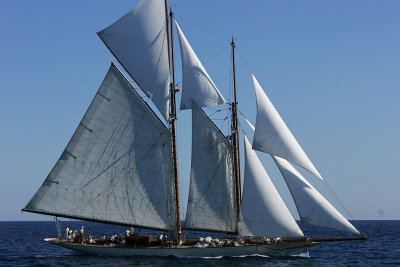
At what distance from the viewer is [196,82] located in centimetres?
4519

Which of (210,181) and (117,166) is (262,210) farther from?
(117,166)

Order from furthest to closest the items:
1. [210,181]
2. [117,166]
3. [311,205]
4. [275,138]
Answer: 1. [210,181]
2. [117,166]
3. [275,138]
4. [311,205]

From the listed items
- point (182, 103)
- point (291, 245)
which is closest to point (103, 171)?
point (182, 103)

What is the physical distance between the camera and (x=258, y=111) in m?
43.0

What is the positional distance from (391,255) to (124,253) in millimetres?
29002

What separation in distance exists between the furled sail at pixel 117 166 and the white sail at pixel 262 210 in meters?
6.56

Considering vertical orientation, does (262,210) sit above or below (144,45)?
below

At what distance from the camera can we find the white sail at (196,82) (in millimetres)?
45062

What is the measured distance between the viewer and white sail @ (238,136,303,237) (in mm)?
42000

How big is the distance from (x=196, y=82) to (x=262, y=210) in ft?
40.3

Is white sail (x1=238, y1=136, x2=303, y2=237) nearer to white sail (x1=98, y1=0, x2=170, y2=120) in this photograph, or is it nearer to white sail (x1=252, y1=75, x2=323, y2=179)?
white sail (x1=252, y1=75, x2=323, y2=179)

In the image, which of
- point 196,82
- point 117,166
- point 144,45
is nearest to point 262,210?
point 196,82

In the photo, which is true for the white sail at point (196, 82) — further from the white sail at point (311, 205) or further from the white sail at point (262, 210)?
the white sail at point (311, 205)

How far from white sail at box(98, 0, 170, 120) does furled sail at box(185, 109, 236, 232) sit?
14.5ft
